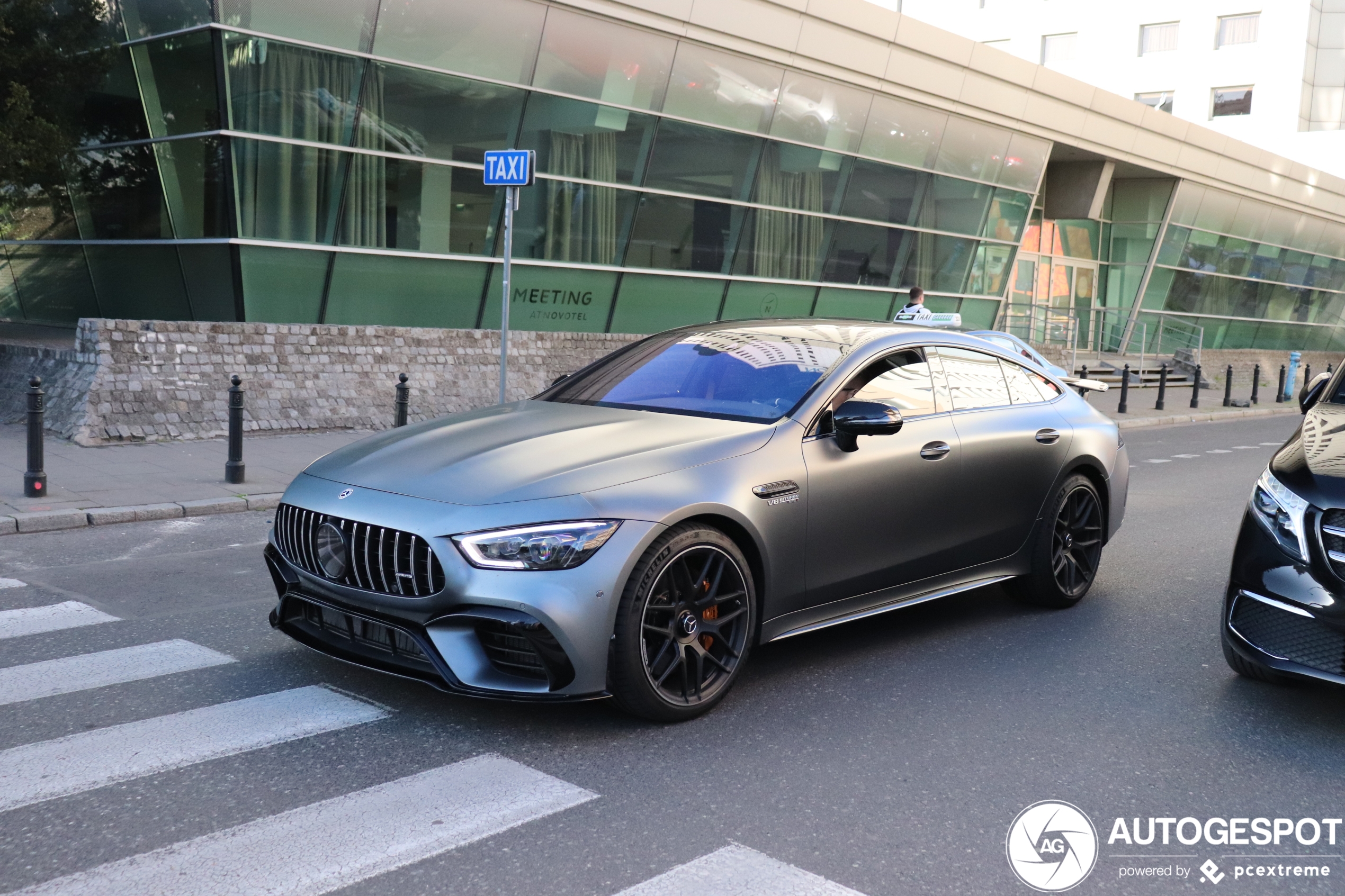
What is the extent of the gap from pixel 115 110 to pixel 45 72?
41.6 inches

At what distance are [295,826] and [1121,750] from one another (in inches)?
119

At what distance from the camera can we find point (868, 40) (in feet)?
80.1

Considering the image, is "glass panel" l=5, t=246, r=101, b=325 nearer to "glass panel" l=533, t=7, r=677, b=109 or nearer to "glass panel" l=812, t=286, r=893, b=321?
"glass panel" l=533, t=7, r=677, b=109

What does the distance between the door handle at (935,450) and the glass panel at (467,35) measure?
13461mm

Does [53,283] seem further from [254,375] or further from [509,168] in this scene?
[509,168]

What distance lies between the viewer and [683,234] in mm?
22156

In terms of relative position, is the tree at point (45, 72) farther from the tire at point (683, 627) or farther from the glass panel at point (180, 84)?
the tire at point (683, 627)

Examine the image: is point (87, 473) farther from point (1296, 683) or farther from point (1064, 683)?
point (1296, 683)

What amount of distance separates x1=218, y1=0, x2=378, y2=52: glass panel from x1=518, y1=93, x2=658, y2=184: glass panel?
3063 millimetres

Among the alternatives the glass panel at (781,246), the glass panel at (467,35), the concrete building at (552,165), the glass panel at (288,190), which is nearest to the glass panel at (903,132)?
the concrete building at (552,165)

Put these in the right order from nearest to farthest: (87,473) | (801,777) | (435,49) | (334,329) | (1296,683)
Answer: (801,777) → (1296,683) → (87,473) → (334,329) → (435,49)

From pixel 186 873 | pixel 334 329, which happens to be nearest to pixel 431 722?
pixel 186 873

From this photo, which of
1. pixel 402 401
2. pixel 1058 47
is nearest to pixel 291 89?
pixel 402 401

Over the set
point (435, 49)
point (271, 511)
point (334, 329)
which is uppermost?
point (435, 49)
